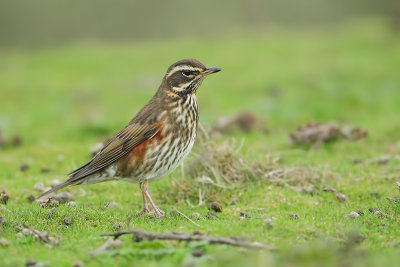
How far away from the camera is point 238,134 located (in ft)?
44.4

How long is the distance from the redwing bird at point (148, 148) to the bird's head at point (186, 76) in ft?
0.74

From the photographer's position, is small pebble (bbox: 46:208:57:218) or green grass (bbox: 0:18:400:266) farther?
small pebble (bbox: 46:208:57:218)

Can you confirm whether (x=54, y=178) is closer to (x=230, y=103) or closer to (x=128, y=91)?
(x=230, y=103)

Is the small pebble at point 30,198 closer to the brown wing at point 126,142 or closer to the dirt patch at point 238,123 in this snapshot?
the brown wing at point 126,142

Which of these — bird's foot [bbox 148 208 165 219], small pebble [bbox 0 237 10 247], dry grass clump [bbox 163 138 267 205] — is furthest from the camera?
dry grass clump [bbox 163 138 267 205]

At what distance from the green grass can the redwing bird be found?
55 cm

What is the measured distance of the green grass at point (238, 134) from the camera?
570cm

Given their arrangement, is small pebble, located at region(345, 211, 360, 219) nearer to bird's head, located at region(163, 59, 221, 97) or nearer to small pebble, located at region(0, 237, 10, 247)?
bird's head, located at region(163, 59, 221, 97)

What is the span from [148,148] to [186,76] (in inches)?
53.6

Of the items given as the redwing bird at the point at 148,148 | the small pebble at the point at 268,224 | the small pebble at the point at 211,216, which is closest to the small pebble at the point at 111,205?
the redwing bird at the point at 148,148

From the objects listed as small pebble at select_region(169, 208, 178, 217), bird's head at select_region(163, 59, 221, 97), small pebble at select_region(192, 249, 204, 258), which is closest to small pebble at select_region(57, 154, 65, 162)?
bird's head at select_region(163, 59, 221, 97)

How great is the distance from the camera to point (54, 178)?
1013 centimetres

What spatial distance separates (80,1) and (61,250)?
36.2 meters

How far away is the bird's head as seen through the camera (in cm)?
835
